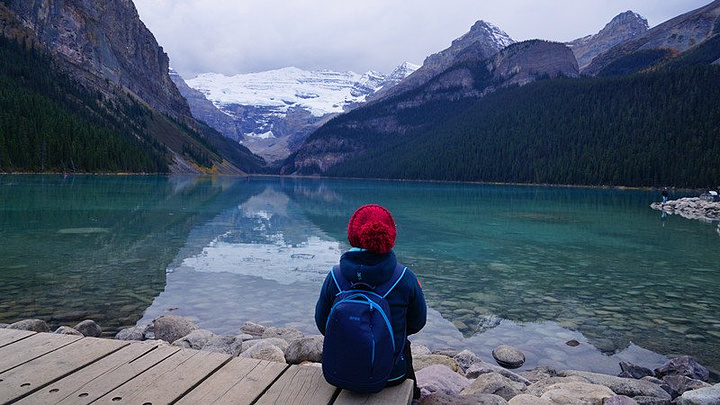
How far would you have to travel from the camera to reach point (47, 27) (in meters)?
178

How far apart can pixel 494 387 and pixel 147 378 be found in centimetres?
462

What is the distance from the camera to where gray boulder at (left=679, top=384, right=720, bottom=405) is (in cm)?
600

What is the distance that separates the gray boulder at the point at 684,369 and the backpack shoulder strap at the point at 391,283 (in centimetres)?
707

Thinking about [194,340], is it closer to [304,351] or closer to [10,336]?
[304,351]

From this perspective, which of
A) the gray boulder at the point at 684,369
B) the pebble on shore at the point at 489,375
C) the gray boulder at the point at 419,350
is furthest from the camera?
the gray boulder at the point at 419,350

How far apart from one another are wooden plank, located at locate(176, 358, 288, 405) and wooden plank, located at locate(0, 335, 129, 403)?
1263 mm

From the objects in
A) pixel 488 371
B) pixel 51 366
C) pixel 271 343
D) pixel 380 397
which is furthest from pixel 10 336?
pixel 488 371

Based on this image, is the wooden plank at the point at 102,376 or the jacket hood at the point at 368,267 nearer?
the wooden plank at the point at 102,376

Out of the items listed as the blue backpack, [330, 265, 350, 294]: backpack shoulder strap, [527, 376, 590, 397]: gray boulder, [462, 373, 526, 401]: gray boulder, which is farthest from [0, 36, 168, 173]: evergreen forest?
the blue backpack

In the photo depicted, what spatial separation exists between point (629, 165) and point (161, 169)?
144 m

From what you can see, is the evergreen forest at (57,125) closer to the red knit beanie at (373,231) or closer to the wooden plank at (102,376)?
the wooden plank at (102,376)

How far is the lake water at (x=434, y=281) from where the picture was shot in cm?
1071

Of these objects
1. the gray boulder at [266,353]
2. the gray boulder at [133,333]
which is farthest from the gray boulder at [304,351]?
the gray boulder at [133,333]

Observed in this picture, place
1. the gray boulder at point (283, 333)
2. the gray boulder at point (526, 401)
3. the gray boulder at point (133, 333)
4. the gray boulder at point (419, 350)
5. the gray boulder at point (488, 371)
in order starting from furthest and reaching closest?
1. the gray boulder at point (283, 333)
2. the gray boulder at point (133, 333)
3. the gray boulder at point (419, 350)
4. the gray boulder at point (488, 371)
5. the gray boulder at point (526, 401)
